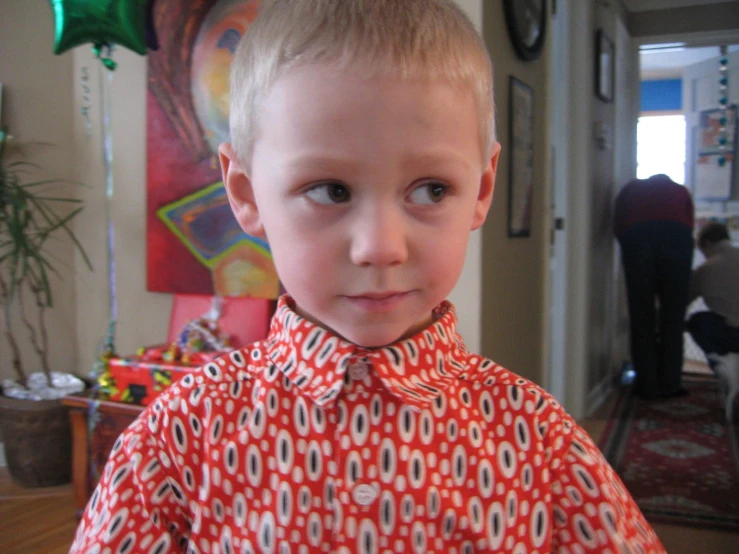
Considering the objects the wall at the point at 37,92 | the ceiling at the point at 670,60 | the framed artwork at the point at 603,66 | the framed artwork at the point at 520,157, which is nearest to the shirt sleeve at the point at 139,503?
the framed artwork at the point at 520,157

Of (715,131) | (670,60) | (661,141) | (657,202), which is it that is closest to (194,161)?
(657,202)

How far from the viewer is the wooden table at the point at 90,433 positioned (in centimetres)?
196

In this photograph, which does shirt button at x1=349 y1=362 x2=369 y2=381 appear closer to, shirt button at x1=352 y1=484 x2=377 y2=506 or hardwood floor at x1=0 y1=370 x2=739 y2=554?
shirt button at x1=352 y1=484 x2=377 y2=506

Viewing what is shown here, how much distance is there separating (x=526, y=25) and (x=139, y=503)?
81.3 inches

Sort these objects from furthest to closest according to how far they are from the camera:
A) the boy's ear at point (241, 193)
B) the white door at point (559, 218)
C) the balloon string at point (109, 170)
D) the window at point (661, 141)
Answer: the window at point (661, 141)
the white door at point (559, 218)
the balloon string at point (109, 170)
the boy's ear at point (241, 193)

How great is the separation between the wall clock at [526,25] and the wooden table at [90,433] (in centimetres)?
171

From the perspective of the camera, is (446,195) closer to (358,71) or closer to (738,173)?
(358,71)

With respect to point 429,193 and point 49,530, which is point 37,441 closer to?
point 49,530

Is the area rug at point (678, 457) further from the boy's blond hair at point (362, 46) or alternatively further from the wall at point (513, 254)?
the boy's blond hair at point (362, 46)

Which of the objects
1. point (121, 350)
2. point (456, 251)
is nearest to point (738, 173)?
point (121, 350)

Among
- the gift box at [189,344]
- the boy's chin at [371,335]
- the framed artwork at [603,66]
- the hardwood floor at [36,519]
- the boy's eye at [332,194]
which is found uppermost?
the framed artwork at [603,66]

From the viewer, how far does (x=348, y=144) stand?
477mm

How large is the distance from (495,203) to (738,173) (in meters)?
3.53

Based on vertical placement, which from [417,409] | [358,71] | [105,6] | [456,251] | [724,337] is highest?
[105,6]
